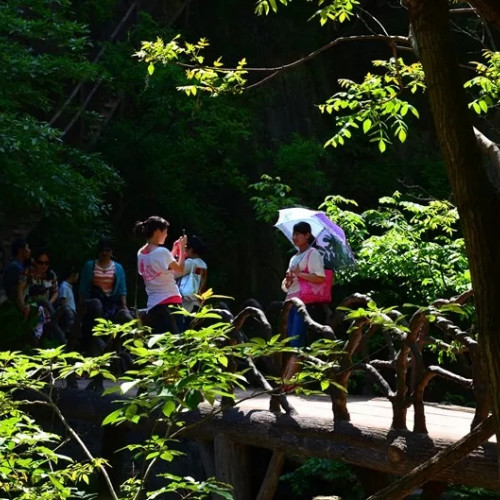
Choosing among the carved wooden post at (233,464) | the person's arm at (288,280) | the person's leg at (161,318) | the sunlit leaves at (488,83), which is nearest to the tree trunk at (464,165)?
the sunlit leaves at (488,83)

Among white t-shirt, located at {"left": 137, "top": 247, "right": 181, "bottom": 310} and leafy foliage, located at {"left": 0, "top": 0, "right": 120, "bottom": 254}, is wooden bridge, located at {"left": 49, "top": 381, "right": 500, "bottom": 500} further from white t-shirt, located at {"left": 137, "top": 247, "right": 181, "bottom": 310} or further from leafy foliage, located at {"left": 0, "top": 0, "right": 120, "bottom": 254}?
leafy foliage, located at {"left": 0, "top": 0, "right": 120, "bottom": 254}

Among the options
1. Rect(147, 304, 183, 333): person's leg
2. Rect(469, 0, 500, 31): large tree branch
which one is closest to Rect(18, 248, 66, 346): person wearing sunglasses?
Rect(147, 304, 183, 333): person's leg

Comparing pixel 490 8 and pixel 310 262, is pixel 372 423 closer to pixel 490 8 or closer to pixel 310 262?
pixel 310 262

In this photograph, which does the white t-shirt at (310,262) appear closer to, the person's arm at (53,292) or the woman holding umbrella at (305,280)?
the woman holding umbrella at (305,280)

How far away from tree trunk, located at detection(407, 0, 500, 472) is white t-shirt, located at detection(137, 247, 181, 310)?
15.0 feet

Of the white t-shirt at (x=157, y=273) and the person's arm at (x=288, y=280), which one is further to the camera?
the white t-shirt at (x=157, y=273)

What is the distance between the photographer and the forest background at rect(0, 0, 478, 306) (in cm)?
1016

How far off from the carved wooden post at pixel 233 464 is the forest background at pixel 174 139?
3699mm

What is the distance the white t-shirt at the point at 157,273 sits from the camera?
714 centimetres

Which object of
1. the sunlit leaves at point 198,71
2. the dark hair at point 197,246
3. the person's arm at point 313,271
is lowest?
the person's arm at point 313,271

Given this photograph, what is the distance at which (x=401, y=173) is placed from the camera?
50.3 ft

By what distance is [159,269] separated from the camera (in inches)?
282

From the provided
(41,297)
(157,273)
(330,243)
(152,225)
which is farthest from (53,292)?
(330,243)

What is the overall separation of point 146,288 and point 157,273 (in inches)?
11.3
